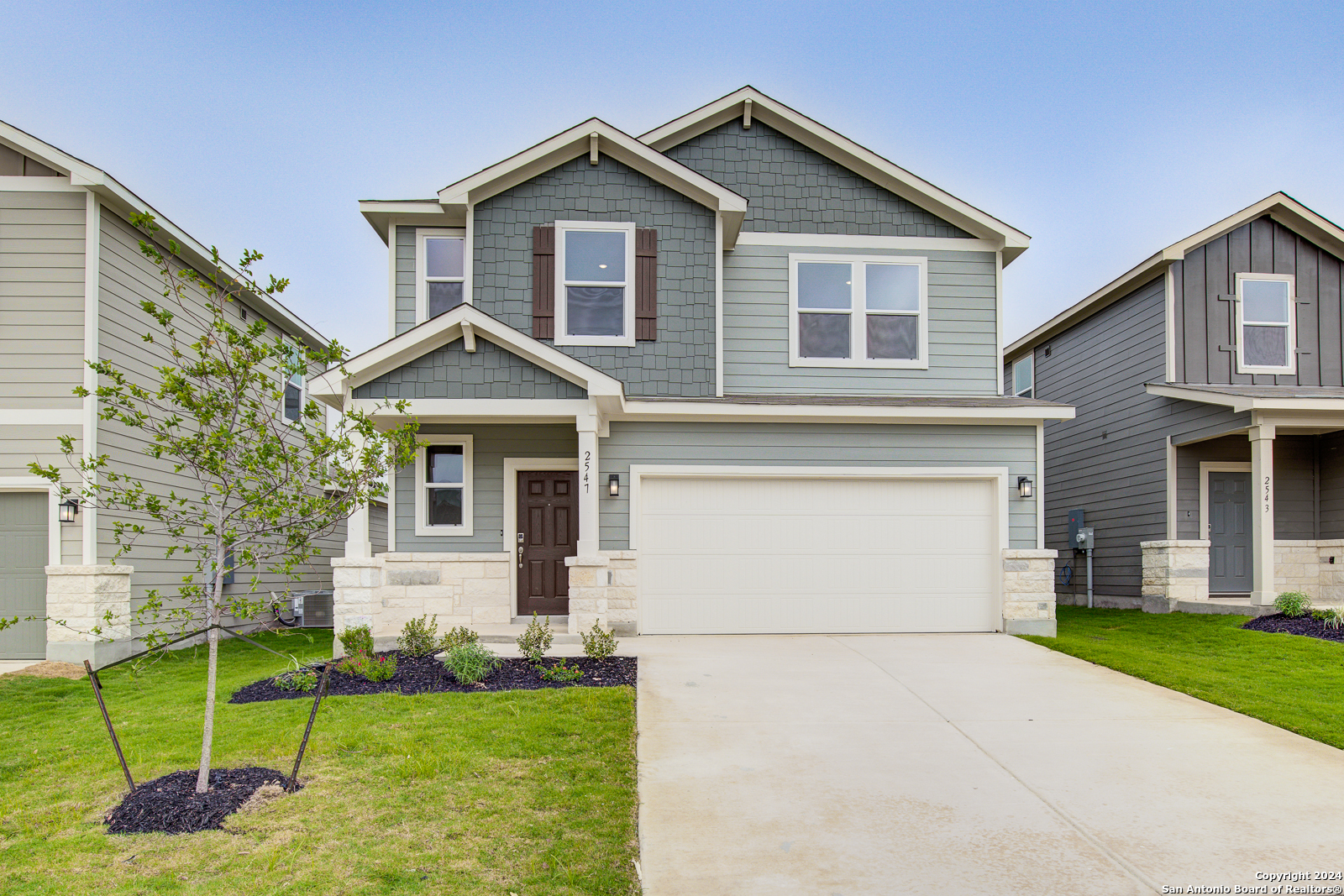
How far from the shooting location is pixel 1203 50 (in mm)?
18094

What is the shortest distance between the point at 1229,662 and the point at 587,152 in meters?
9.34

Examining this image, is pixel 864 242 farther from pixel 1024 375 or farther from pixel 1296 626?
pixel 1024 375

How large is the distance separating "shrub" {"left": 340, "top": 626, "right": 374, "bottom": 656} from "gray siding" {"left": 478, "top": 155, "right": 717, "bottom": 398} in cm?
409

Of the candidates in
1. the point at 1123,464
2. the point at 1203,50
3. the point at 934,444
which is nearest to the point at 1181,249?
the point at 1123,464

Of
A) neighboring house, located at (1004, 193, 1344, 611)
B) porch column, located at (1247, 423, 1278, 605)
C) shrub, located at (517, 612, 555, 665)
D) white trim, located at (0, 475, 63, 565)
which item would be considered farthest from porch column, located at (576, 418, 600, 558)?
porch column, located at (1247, 423, 1278, 605)

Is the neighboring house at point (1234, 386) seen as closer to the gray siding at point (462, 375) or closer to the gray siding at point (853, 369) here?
the gray siding at point (853, 369)

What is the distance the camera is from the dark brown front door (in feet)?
34.7

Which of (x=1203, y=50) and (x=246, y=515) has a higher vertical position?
(x=1203, y=50)

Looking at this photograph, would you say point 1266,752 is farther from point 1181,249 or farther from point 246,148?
point 246,148

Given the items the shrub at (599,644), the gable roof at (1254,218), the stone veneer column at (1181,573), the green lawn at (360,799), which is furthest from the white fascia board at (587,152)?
the stone veneer column at (1181,573)

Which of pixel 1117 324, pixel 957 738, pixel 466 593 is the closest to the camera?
pixel 957 738

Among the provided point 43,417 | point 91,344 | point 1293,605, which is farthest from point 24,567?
point 1293,605

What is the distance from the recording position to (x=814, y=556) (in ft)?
34.0

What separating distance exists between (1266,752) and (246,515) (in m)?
6.39
